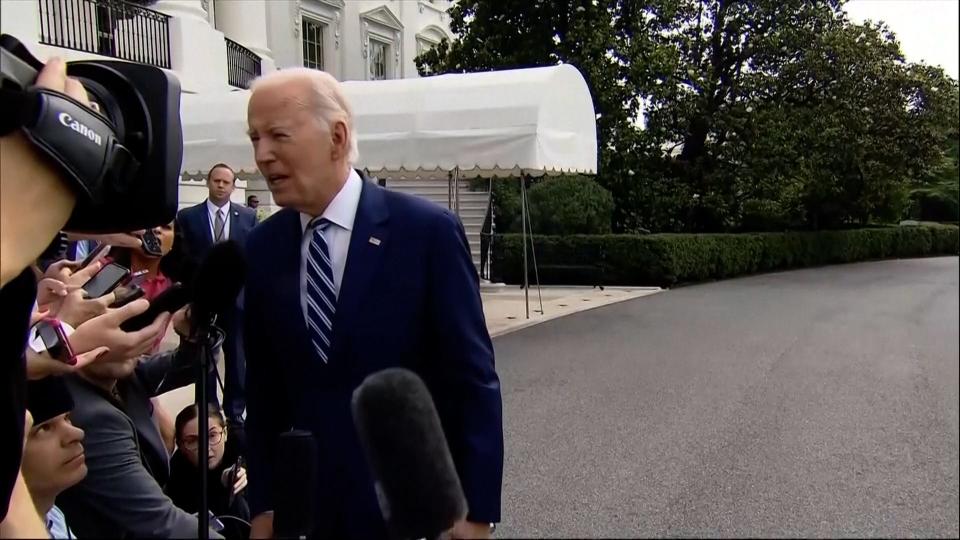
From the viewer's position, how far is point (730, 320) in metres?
8.04

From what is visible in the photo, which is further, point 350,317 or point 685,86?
point 685,86

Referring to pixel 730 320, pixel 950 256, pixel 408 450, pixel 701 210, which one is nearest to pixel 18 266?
pixel 408 450

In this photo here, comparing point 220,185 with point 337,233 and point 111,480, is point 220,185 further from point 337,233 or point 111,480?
point 337,233

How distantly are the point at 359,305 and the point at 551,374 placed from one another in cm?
519

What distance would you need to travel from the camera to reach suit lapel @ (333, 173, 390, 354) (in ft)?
4.66

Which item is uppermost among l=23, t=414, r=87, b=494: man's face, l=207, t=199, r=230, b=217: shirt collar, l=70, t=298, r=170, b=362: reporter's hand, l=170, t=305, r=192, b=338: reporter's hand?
l=207, t=199, r=230, b=217: shirt collar

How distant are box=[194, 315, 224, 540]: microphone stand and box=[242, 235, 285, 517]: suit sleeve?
172 millimetres

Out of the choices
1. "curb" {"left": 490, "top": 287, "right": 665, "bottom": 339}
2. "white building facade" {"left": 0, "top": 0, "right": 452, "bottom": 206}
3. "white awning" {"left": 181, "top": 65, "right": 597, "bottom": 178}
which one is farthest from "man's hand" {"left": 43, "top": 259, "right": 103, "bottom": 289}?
"curb" {"left": 490, "top": 287, "right": 665, "bottom": 339}

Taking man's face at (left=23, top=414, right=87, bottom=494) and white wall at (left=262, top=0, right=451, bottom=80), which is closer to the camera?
man's face at (left=23, top=414, right=87, bottom=494)

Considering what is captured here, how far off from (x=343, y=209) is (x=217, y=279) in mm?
316

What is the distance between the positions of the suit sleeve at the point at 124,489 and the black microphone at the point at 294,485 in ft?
1.97

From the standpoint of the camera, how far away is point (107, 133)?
74cm

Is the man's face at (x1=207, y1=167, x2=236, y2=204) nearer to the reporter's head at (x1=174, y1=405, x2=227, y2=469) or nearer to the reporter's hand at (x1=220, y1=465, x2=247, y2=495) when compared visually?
the reporter's head at (x1=174, y1=405, x2=227, y2=469)

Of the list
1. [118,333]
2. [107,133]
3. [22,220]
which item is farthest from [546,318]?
[22,220]
